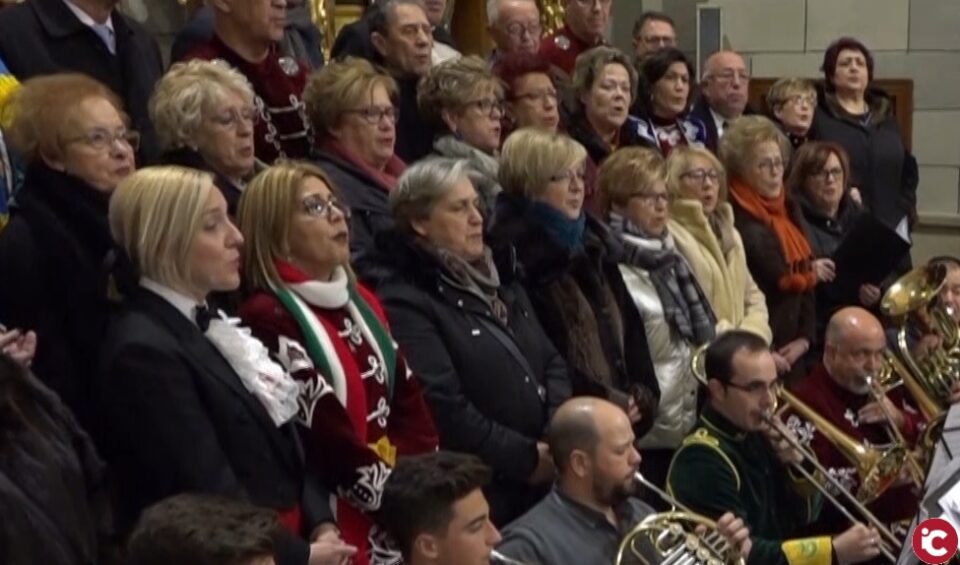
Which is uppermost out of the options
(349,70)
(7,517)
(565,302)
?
(349,70)

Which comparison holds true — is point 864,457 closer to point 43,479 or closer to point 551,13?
point 43,479

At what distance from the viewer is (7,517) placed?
223 centimetres

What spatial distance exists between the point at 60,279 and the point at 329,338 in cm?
50

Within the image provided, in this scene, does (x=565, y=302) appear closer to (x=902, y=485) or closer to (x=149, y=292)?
(x=902, y=485)

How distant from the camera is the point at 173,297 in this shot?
2648 mm

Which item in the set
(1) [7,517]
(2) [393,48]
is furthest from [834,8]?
(1) [7,517]

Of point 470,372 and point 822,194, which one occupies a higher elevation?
point 470,372

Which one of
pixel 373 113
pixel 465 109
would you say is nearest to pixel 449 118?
pixel 465 109

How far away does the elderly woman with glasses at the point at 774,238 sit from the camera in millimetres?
4727

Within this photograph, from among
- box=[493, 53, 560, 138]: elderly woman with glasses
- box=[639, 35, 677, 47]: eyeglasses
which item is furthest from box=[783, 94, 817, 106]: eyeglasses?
box=[493, 53, 560, 138]: elderly woman with glasses

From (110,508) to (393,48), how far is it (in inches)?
81.2

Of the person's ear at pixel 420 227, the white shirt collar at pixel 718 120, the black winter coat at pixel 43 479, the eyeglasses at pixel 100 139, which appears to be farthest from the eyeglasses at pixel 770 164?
the black winter coat at pixel 43 479

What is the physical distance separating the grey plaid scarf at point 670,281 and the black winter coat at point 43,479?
6.11 feet

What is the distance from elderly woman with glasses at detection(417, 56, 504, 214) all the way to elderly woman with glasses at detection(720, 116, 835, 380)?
102 centimetres
